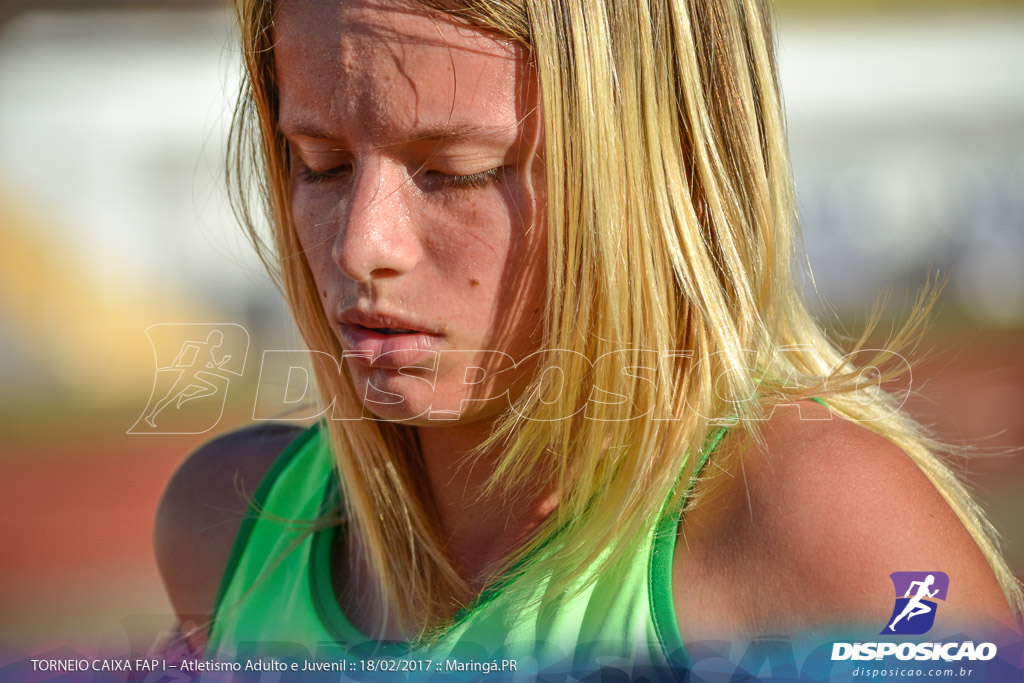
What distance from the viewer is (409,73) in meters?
0.72

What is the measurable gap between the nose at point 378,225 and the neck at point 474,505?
0.22 meters

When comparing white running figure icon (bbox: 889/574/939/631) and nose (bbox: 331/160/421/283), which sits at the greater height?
nose (bbox: 331/160/421/283)

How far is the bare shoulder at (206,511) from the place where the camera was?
3.67 ft

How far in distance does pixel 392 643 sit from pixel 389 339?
Result: 352 mm

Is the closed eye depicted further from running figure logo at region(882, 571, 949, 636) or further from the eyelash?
running figure logo at region(882, 571, 949, 636)

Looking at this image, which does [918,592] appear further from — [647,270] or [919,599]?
[647,270]

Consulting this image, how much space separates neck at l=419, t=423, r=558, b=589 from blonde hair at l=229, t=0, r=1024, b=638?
0.02 metres

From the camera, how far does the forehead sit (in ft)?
2.36

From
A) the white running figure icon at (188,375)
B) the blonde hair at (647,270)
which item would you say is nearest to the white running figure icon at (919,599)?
the blonde hair at (647,270)

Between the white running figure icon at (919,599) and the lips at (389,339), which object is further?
the lips at (389,339)

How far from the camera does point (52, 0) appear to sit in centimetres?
646

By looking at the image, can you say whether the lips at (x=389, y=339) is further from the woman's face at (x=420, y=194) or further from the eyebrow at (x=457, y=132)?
the eyebrow at (x=457, y=132)

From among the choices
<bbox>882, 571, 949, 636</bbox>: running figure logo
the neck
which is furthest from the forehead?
<bbox>882, 571, 949, 636</bbox>: running figure logo

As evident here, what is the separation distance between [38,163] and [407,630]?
648 cm
